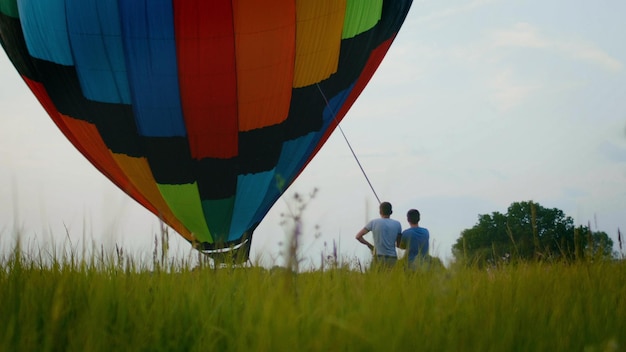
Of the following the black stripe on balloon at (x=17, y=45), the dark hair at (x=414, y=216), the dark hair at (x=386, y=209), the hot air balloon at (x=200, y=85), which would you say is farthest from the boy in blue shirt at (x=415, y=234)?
the black stripe on balloon at (x=17, y=45)

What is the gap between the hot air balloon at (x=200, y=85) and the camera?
9.75 meters

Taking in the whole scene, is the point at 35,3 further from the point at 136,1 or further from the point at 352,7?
the point at 352,7

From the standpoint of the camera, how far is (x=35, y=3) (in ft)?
33.8

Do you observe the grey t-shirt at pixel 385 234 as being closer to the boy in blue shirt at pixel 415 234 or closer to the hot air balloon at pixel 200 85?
the boy in blue shirt at pixel 415 234

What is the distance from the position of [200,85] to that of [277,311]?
7.30 meters

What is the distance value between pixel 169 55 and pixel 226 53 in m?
0.74

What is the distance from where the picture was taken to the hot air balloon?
9.75 meters

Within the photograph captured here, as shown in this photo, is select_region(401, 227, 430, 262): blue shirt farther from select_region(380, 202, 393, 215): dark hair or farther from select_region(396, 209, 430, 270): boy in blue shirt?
select_region(380, 202, 393, 215): dark hair

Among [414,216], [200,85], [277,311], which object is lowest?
[277,311]

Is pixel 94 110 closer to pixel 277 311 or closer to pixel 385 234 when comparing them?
pixel 385 234

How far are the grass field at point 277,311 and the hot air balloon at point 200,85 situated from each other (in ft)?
19.5

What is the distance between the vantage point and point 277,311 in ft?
9.92

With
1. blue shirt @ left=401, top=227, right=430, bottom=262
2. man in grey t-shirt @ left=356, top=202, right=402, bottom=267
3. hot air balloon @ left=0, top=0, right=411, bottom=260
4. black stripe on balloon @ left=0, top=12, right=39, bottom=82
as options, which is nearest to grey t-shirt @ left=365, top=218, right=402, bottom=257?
man in grey t-shirt @ left=356, top=202, right=402, bottom=267

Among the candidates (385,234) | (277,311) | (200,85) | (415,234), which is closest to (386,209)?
(385,234)
